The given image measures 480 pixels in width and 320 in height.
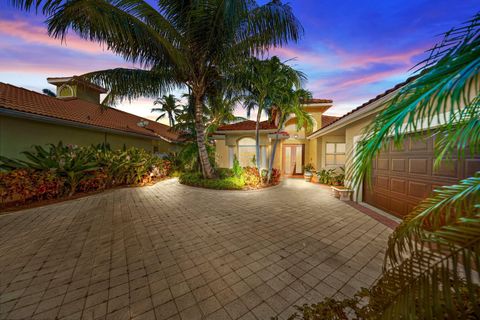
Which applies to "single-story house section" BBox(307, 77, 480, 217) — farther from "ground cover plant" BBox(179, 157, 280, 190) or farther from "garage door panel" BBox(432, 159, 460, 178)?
"ground cover plant" BBox(179, 157, 280, 190)

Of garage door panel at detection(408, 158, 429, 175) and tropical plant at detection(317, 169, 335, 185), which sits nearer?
garage door panel at detection(408, 158, 429, 175)

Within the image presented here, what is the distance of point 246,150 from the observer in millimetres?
11555

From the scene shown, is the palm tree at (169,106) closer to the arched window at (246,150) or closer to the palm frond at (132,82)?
the arched window at (246,150)

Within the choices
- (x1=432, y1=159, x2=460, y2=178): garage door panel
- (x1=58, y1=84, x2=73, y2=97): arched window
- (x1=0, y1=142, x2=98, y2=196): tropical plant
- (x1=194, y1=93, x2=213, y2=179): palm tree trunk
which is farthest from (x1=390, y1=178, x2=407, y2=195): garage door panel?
(x1=58, y1=84, x2=73, y2=97): arched window

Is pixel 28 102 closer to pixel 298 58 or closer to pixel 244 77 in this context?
pixel 244 77

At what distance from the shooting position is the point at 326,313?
1652mm

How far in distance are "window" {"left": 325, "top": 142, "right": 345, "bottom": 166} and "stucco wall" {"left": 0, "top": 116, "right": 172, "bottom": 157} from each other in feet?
44.4

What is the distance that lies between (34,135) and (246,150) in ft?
33.4

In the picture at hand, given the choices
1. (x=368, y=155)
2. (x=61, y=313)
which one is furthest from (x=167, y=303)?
(x=368, y=155)

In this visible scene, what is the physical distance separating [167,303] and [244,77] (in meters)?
7.83

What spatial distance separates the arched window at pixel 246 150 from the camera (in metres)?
11.5

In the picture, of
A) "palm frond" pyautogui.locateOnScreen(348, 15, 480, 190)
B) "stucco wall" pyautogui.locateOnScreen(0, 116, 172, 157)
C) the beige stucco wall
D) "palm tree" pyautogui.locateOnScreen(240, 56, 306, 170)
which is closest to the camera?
"palm frond" pyautogui.locateOnScreen(348, 15, 480, 190)

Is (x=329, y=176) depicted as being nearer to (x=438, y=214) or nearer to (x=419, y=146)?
(x=419, y=146)

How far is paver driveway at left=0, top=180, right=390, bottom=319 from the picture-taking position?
1.95m
